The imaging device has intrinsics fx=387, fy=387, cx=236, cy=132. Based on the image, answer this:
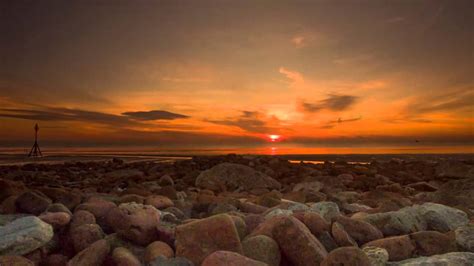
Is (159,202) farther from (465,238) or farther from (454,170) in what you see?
(454,170)

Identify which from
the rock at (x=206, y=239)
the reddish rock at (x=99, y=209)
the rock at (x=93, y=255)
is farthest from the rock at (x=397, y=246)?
the reddish rock at (x=99, y=209)

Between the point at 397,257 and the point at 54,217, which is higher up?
the point at 54,217

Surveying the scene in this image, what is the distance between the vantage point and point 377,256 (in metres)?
3.80

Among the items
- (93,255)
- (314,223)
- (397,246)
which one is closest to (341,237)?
(314,223)

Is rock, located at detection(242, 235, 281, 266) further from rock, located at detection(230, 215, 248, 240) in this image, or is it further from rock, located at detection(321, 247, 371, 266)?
rock, located at detection(321, 247, 371, 266)

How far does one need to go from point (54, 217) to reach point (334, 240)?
10.2ft

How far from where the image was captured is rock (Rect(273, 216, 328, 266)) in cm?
371

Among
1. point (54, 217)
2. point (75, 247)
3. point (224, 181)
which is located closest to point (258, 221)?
point (75, 247)

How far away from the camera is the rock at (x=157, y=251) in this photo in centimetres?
391

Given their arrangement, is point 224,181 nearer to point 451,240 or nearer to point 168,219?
point 168,219

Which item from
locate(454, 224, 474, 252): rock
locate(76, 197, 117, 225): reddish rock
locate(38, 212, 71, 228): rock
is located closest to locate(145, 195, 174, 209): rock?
locate(76, 197, 117, 225): reddish rock

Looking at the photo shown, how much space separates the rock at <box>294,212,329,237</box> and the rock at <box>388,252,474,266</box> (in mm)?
800

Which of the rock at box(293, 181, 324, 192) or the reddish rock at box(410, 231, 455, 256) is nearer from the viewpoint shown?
the reddish rock at box(410, 231, 455, 256)

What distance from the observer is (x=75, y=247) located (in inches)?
161
